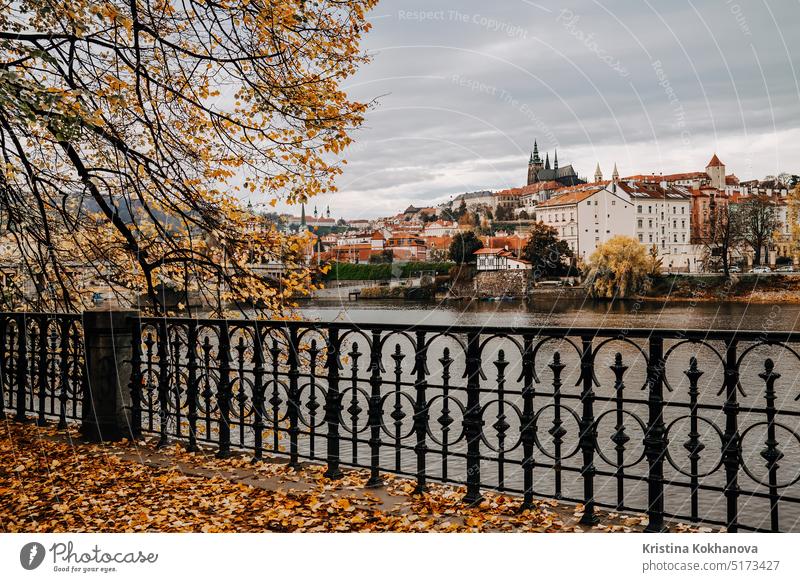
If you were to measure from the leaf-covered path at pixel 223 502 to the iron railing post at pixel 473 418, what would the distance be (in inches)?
5.1

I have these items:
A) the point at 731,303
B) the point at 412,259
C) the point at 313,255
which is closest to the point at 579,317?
the point at 731,303

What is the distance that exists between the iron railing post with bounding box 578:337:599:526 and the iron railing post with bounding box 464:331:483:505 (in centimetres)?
69

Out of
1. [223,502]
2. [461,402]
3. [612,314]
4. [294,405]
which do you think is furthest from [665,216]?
[223,502]

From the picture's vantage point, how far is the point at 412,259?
12.9m

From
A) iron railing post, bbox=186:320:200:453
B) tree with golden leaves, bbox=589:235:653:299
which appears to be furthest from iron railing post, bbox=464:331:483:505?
tree with golden leaves, bbox=589:235:653:299

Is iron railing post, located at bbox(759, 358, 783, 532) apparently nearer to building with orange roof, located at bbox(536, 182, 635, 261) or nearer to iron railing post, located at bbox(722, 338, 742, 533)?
iron railing post, located at bbox(722, 338, 742, 533)

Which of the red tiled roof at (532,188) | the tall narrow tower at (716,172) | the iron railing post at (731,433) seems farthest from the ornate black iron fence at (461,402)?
the tall narrow tower at (716,172)

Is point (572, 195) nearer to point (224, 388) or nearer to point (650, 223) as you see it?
point (650, 223)

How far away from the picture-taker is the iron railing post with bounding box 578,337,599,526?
398cm

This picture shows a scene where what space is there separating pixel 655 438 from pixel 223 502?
2933mm

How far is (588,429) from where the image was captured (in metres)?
4.13

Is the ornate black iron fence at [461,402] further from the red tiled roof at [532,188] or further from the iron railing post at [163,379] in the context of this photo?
the red tiled roof at [532,188]

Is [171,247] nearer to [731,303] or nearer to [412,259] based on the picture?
[412,259]

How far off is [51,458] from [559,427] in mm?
4636
